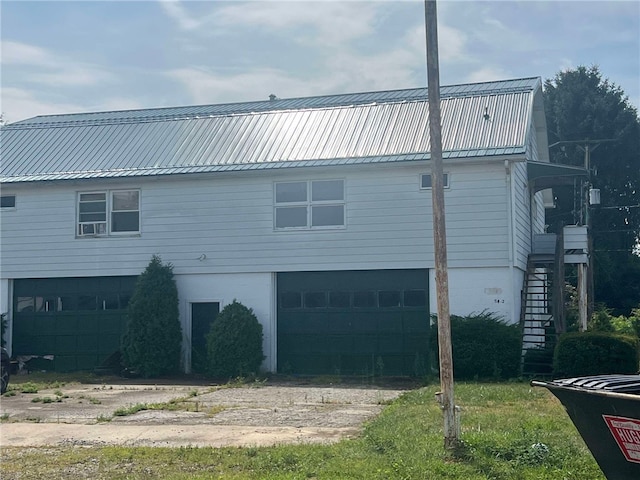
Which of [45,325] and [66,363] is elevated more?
[45,325]

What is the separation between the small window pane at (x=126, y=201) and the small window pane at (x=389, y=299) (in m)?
7.00

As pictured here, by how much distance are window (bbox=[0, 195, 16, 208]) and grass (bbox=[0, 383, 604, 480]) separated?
45.4ft

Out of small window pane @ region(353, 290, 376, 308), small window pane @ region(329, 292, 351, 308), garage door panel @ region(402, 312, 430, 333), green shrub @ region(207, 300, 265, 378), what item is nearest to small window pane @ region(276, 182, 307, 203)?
small window pane @ region(329, 292, 351, 308)

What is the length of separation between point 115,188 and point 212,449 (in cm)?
1360

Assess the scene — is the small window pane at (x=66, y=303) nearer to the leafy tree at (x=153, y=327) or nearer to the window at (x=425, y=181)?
the leafy tree at (x=153, y=327)

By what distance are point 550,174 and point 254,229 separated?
26.6 ft

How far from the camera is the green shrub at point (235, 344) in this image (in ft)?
65.3

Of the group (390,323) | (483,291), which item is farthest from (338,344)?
(483,291)

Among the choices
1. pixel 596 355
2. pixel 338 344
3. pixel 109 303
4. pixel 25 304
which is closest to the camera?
pixel 596 355

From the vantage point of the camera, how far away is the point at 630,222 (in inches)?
1713

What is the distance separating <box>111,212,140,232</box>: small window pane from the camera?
22.1 m

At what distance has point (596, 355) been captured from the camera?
16.6 meters

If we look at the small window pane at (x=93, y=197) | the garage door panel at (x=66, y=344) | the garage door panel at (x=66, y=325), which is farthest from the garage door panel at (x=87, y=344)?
the small window pane at (x=93, y=197)

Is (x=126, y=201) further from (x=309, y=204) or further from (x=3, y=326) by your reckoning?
(x=309, y=204)
